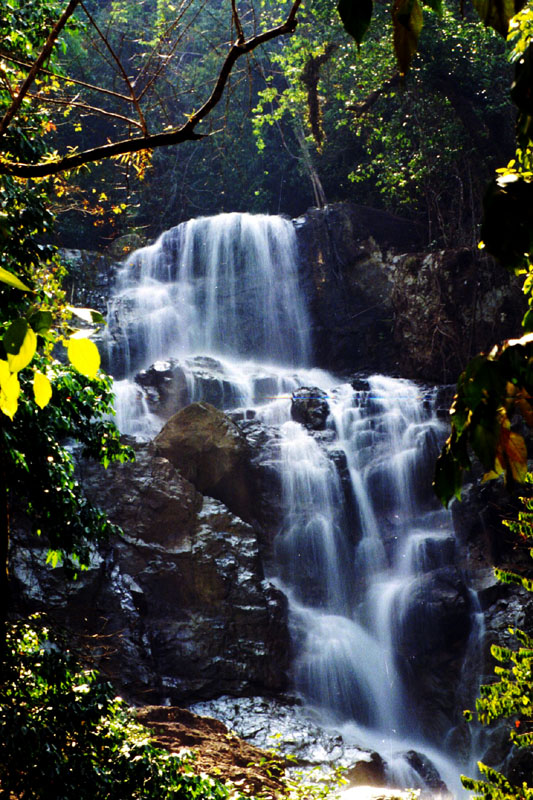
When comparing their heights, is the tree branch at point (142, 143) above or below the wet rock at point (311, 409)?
below

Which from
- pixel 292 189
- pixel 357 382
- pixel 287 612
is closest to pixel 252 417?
pixel 357 382

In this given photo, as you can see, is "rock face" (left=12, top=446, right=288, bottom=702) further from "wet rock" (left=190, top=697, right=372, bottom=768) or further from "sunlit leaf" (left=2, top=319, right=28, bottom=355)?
"sunlit leaf" (left=2, top=319, right=28, bottom=355)

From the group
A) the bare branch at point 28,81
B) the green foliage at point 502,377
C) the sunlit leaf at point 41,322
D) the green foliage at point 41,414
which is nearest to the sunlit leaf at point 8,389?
the sunlit leaf at point 41,322

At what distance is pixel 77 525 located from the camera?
5.55m

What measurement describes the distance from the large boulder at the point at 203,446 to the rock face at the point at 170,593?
62 centimetres

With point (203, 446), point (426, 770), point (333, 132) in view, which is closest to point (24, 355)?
point (426, 770)

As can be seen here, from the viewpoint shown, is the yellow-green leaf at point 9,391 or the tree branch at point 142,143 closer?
the yellow-green leaf at point 9,391

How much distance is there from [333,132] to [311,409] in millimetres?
10640

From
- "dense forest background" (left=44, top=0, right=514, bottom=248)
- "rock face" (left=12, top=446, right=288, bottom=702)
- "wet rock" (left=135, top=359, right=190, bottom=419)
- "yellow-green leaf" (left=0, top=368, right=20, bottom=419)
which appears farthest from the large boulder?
"yellow-green leaf" (left=0, top=368, right=20, bottom=419)

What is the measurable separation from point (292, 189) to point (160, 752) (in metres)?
20.1

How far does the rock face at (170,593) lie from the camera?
8.98 meters

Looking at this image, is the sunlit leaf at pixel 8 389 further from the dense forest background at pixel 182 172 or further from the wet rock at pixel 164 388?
the wet rock at pixel 164 388

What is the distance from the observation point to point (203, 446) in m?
11.5

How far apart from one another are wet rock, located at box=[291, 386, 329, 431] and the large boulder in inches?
78.7
